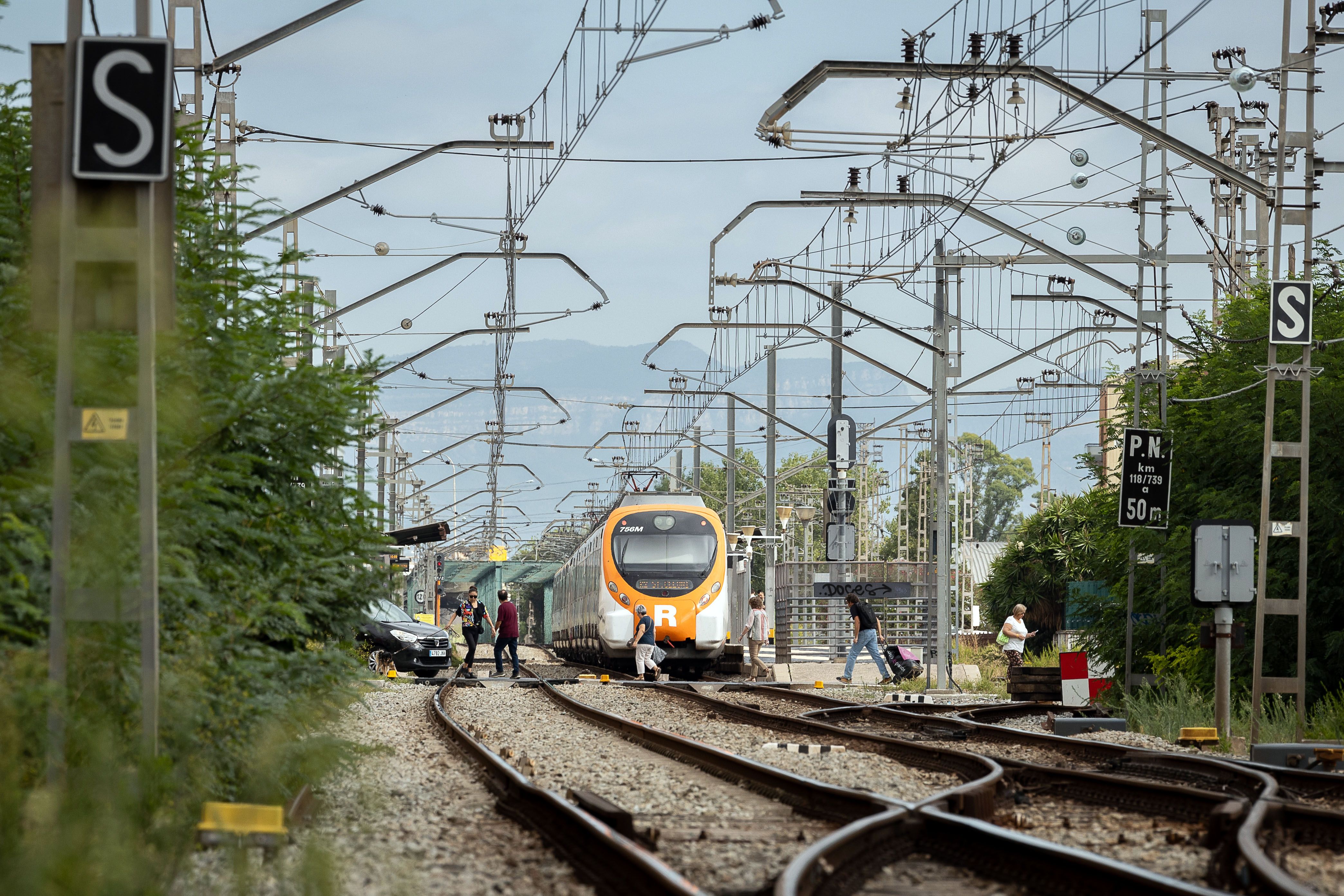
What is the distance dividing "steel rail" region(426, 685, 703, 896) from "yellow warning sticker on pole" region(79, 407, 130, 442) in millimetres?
2910

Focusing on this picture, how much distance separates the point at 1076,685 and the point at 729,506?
83.7 feet

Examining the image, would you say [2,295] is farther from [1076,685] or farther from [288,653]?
[1076,685]

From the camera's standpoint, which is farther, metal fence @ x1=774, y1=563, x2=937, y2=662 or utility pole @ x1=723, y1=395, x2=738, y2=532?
utility pole @ x1=723, y1=395, x2=738, y2=532

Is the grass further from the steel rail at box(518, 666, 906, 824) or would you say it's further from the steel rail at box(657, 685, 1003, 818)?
the steel rail at box(518, 666, 906, 824)

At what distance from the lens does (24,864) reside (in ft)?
15.7

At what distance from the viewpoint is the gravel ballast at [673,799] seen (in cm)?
725

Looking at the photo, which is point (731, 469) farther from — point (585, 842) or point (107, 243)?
point (107, 243)

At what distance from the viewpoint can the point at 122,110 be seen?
720cm

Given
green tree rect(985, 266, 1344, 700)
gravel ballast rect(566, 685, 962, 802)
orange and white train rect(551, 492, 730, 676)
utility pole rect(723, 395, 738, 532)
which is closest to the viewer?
gravel ballast rect(566, 685, 962, 802)

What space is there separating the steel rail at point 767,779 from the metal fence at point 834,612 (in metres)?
19.4

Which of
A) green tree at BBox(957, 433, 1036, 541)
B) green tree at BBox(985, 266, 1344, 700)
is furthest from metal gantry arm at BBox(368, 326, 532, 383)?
green tree at BBox(957, 433, 1036, 541)

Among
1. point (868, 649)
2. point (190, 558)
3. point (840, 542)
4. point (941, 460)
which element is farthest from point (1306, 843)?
point (840, 542)

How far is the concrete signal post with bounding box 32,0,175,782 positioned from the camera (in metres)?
7.02

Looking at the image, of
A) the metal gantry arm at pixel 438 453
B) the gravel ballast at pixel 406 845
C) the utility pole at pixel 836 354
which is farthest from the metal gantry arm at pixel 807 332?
the gravel ballast at pixel 406 845
